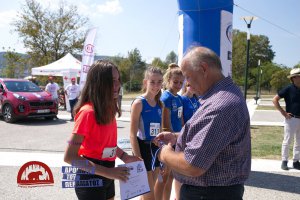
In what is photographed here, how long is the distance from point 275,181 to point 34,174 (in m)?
4.47

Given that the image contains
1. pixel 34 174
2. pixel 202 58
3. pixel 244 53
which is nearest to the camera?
pixel 202 58

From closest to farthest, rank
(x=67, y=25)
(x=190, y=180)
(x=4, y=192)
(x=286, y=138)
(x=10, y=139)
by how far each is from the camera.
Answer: (x=190, y=180), (x=4, y=192), (x=286, y=138), (x=10, y=139), (x=67, y=25)

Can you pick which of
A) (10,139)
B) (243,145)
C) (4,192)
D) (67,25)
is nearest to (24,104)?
(10,139)

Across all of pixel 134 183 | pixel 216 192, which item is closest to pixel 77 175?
pixel 134 183

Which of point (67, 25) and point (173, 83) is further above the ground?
point (67, 25)

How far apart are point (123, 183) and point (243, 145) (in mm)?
960

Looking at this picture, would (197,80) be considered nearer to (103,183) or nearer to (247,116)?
(247,116)

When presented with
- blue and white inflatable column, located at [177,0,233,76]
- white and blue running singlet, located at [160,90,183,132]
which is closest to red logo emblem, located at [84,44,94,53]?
blue and white inflatable column, located at [177,0,233,76]

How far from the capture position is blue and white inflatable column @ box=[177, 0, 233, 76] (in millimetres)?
5367

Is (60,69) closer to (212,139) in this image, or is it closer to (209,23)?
(209,23)

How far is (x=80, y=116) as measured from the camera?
84.5 inches

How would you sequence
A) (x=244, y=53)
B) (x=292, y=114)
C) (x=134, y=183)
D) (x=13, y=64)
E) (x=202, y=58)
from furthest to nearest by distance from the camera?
(x=244, y=53) < (x=13, y=64) < (x=292, y=114) < (x=134, y=183) < (x=202, y=58)

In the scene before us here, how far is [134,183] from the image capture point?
93.5 inches

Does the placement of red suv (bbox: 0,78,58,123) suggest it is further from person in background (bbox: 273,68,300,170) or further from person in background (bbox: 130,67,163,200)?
person in background (bbox: 130,67,163,200)
